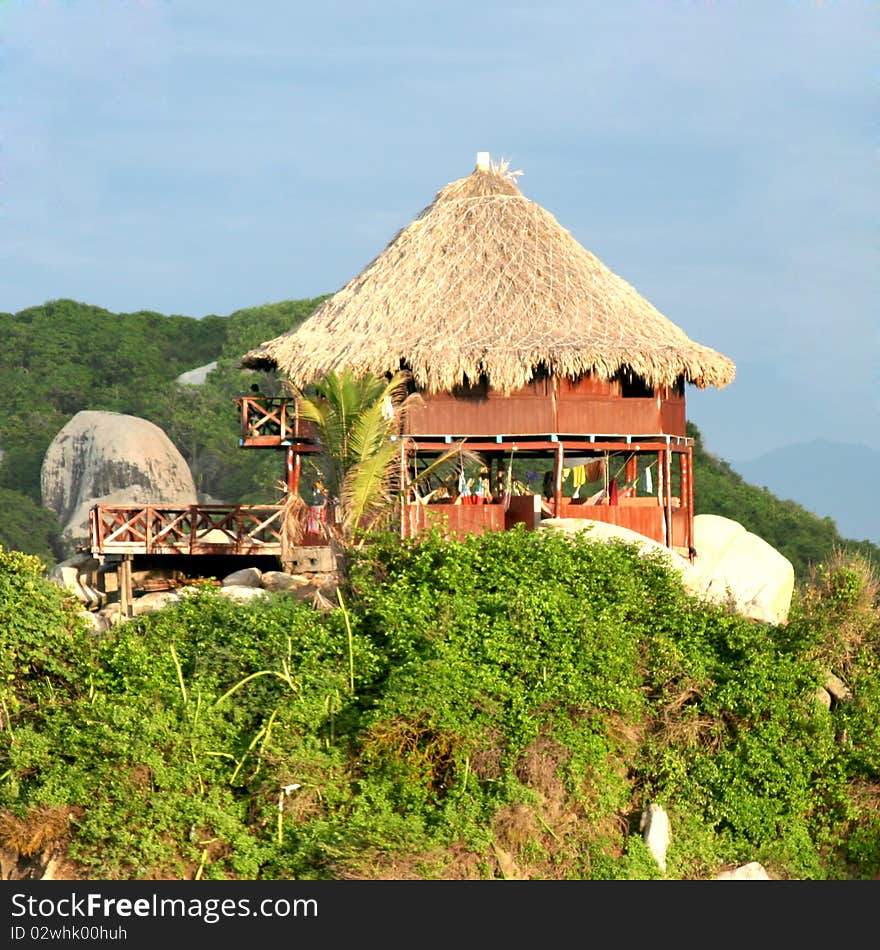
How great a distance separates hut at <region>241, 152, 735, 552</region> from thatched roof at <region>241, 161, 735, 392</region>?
2 centimetres

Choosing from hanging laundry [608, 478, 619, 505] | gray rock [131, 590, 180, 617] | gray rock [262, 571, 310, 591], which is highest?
hanging laundry [608, 478, 619, 505]

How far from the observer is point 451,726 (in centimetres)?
1410

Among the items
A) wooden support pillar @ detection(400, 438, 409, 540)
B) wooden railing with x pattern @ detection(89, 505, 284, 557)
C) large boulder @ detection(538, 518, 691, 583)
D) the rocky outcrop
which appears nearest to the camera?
large boulder @ detection(538, 518, 691, 583)

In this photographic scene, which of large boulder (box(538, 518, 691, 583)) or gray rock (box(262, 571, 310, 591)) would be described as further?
gray rock (box(262, 571, 310, 591))

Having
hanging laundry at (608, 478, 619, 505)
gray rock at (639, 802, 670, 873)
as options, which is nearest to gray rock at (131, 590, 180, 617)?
hanging laundry at (608, 478, 619, 505)

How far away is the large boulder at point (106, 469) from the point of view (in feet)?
133

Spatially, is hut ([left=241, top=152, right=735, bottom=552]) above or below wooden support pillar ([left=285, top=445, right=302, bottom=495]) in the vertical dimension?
above

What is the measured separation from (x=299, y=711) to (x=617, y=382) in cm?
825

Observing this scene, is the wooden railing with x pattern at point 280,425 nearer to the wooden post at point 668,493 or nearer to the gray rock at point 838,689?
the wooden post at point 668,493

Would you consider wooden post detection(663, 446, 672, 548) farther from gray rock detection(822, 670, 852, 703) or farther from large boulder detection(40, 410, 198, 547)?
large boulder detection(40, 410, 198, 547)

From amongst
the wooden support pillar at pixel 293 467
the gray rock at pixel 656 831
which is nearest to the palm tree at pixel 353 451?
the gray rock at pixel 656 831

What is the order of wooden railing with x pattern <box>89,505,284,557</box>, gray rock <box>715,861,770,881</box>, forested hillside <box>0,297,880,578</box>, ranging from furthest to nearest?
forested hillside <box>0,297,880,578</box>
wooden railing with x pattern <box>89,505,284,557</box>
gray rock <box>715,861,770,881</box>

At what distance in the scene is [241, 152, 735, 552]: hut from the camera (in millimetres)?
19781

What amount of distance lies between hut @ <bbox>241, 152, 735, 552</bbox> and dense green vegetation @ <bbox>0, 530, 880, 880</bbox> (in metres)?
3.75
